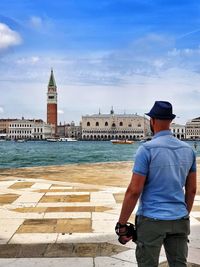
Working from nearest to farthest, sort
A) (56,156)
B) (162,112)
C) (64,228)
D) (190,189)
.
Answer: (162,112) → (190,189) → (64,228) → (56,156)

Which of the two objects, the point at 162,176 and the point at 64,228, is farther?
the point at 64,228

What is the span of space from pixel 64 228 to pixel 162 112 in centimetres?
371

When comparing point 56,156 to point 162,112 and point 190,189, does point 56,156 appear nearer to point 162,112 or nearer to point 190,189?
point 190,189

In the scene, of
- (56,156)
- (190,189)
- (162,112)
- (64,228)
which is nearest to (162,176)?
(190,189)

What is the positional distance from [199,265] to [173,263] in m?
1.54

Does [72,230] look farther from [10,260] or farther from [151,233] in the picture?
[151,233]

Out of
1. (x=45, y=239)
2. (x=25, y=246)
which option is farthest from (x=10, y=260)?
(x=45, y=239)

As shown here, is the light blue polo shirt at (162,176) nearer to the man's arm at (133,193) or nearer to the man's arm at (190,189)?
the man's arm at (133,193)

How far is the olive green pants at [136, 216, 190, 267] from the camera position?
11.0ft

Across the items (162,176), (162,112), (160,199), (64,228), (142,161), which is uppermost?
(162,112)

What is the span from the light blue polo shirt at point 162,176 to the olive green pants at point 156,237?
0.05 meters

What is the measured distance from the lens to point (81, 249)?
5.54m

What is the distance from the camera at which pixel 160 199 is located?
3410mm

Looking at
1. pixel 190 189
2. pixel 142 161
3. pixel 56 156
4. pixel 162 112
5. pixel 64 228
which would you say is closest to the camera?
pixel 142 161
